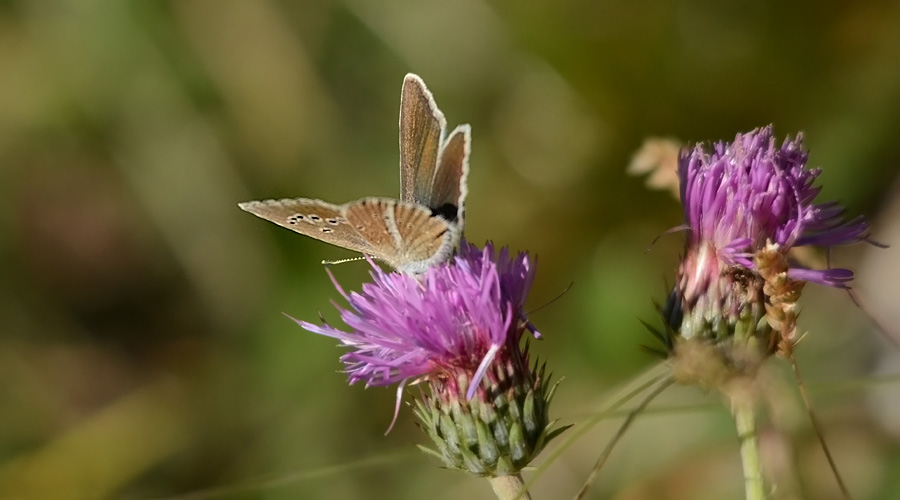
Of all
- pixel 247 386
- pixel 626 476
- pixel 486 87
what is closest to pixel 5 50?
pixel 247 386

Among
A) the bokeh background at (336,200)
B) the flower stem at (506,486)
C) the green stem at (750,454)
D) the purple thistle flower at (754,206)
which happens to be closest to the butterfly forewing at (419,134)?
the purple thistle flower at (754,206)

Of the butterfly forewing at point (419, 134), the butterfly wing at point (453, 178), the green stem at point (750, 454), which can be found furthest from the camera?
the butterfly forewing at point (419, 134)

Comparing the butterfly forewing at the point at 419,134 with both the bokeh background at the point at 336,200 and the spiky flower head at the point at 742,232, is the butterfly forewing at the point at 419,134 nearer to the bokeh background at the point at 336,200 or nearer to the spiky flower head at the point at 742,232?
the spiky flower head at the point at 742,232

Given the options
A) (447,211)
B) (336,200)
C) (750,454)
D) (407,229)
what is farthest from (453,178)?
(336,200)

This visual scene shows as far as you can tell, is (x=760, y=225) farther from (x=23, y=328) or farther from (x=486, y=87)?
(x=23, y=328)

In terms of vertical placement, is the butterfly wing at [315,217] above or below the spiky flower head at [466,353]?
above
